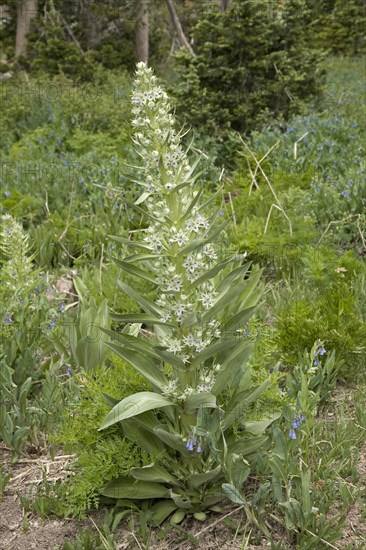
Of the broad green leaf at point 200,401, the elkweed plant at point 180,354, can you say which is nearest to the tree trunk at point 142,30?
the elkweed plant at point 180,354

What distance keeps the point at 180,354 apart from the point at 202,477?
470 millimetres

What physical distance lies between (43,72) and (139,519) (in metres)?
10.2

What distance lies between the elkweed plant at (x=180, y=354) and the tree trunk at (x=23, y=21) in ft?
38.2

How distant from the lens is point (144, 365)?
2.57 m

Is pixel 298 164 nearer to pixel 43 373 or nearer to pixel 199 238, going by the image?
pixel 43 373

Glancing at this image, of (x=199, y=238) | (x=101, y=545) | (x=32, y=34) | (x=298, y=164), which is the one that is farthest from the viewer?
(x=32, y=34)

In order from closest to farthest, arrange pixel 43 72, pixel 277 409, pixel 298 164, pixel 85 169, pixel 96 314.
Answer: pixel 277 409, pixel 96 314, pixel 298 164, pixel 85 169, pixel 43 72

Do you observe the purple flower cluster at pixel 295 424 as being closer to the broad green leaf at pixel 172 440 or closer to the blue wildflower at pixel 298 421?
the blue wildflower at pixel 298 421

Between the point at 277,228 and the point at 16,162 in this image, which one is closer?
the point at 277,228

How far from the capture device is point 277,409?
→ 9.06 ft

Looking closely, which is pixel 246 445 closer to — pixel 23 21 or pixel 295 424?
pixel 295 424

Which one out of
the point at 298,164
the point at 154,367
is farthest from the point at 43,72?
the point at 154,367

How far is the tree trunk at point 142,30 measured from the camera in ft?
38.6

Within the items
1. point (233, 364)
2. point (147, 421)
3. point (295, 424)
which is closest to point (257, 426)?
point (295, 424)
